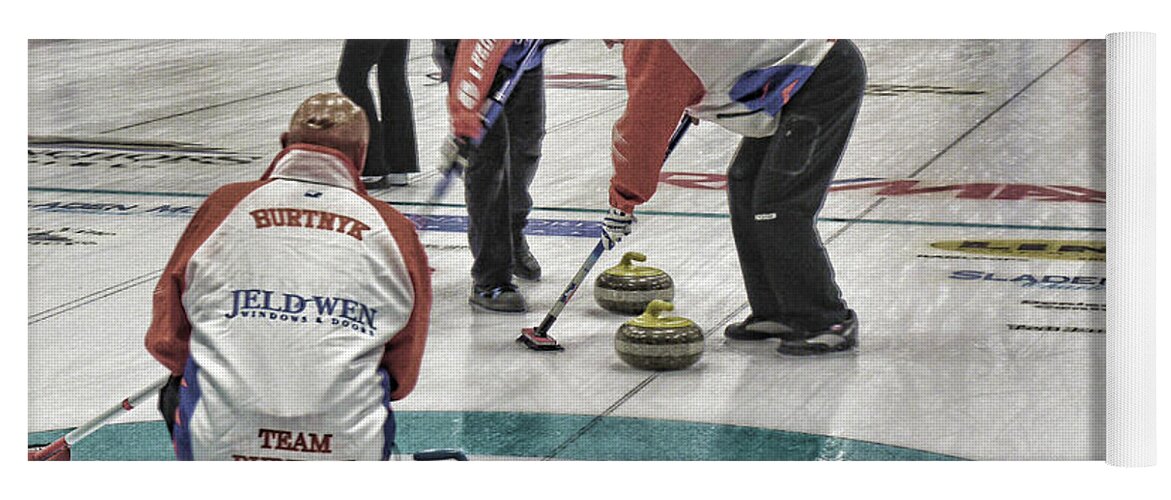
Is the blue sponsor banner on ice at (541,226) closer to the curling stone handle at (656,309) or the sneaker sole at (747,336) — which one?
the curling stone handle at (656,309)

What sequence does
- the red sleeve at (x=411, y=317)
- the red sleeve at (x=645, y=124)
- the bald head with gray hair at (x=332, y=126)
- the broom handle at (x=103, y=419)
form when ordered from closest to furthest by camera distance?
the red sleeve at (x=411, y=317) < the bald head with gray hair at (x=332, y=126) < the broom handle at (x=103, y=419) < the red sleeve at (x=645, y=124)

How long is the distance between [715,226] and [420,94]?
97 centimetres

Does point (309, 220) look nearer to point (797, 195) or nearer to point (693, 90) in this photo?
point (693, 90)

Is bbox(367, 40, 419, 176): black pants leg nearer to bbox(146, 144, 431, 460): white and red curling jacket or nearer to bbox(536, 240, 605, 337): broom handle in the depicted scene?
bbox(146, 144, 431, 460): white and red curling jacket

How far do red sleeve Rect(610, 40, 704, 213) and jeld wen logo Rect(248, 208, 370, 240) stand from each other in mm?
865

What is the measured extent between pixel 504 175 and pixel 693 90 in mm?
624

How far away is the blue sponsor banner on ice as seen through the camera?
4.62 m

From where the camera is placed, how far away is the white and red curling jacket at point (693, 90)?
4602 mm

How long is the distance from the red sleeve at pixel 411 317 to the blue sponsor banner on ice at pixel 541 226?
0.21 m

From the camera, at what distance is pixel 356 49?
15.2 feet

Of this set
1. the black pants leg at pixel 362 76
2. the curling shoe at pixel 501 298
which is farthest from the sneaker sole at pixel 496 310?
the black pants leg at pixel 362 76

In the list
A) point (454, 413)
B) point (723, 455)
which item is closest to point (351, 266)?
point (454, 413)

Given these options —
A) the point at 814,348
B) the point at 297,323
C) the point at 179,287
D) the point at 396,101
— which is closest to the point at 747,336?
the point at 814,348

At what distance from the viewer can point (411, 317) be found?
4.23 metres
